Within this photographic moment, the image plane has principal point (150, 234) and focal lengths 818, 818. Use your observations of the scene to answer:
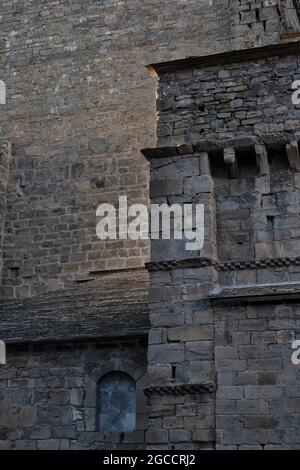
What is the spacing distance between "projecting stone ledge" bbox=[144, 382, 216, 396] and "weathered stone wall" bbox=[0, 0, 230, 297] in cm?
408

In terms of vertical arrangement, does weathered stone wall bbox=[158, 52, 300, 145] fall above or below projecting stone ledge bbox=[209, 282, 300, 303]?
above

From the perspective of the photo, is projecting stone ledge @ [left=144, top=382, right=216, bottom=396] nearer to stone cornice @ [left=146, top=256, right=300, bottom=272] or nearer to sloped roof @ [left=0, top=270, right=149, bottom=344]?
sloped roof @ [left=0, top=270, right=149, bottom=344]

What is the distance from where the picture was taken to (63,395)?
10500 millimetres

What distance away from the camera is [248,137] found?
968cm

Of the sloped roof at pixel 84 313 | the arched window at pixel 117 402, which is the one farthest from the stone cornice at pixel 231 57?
the arched window at pixel 117 402

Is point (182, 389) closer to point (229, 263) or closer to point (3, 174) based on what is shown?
point (229, 263)

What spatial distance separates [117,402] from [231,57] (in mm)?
4551

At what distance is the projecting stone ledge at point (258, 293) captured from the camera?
29.6 feet

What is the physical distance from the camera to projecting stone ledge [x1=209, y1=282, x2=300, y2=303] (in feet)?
29.6

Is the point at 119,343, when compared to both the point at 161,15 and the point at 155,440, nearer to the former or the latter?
the point at 155,440

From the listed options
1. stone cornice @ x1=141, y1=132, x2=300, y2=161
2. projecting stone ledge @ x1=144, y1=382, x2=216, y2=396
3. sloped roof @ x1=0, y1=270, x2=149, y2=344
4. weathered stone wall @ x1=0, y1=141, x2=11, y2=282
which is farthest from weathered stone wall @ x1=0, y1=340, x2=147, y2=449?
weathered stone wall @ x1=0, y1=141, x2=11, y2=282

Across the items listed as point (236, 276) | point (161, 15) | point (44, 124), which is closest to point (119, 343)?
Answer: point (236, 276)

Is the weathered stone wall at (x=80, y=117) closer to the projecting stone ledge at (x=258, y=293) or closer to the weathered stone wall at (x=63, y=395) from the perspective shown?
the weathered stone wall at (x=63, y=395)

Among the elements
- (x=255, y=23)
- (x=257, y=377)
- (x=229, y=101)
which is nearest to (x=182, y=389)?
(x=257, y=377)
